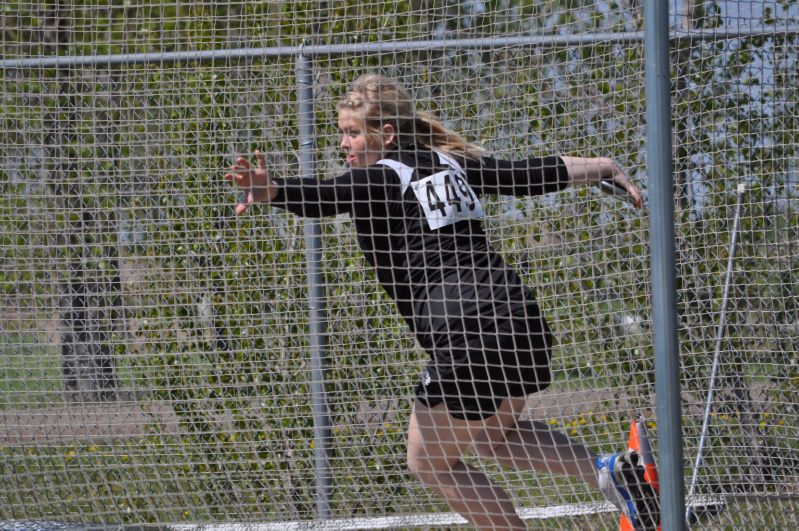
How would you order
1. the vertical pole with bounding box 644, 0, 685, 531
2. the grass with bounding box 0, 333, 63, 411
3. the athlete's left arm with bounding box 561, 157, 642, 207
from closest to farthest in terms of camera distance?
1. the vertical pole with bounding box 644, 0, 685, 531
2. the athlete's left arm with bounding box 561, 157, 642, 207
3. the grass with bounding box 0, 333, 63, 411

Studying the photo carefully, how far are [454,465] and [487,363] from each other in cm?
38

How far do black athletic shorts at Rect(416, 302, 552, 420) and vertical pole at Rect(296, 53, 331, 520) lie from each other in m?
0.99

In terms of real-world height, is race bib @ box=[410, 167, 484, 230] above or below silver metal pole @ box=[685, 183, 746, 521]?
above

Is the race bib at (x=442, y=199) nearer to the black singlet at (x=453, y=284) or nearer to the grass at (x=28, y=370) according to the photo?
the black singlet at (x=453, y=284)

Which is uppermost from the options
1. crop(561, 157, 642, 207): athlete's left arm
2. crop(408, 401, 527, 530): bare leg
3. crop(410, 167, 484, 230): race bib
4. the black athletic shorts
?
crop(561, 157, 642, 207): athlete's left arm

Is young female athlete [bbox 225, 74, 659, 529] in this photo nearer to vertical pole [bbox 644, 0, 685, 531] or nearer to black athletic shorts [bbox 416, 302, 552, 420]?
black athletic shorts [bbox 416, 302, 552, 420]

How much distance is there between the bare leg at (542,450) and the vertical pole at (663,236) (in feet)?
2.37

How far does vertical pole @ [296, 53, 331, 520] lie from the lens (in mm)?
4141

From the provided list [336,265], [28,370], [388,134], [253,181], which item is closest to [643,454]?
[388,134]

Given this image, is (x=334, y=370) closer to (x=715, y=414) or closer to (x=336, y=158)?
(x=336, y=158)

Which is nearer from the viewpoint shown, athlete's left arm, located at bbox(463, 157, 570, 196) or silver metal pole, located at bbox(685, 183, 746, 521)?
athlete's left arm, located at bbox(463, 157, 570, 196)

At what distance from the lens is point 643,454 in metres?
3.20

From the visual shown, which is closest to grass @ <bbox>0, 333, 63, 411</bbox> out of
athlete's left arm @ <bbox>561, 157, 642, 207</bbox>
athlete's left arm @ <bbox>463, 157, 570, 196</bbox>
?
athlete's left arm @ <bbox>463, 157, 570, 196</bbox>

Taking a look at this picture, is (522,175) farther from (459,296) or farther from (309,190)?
(309,190)
